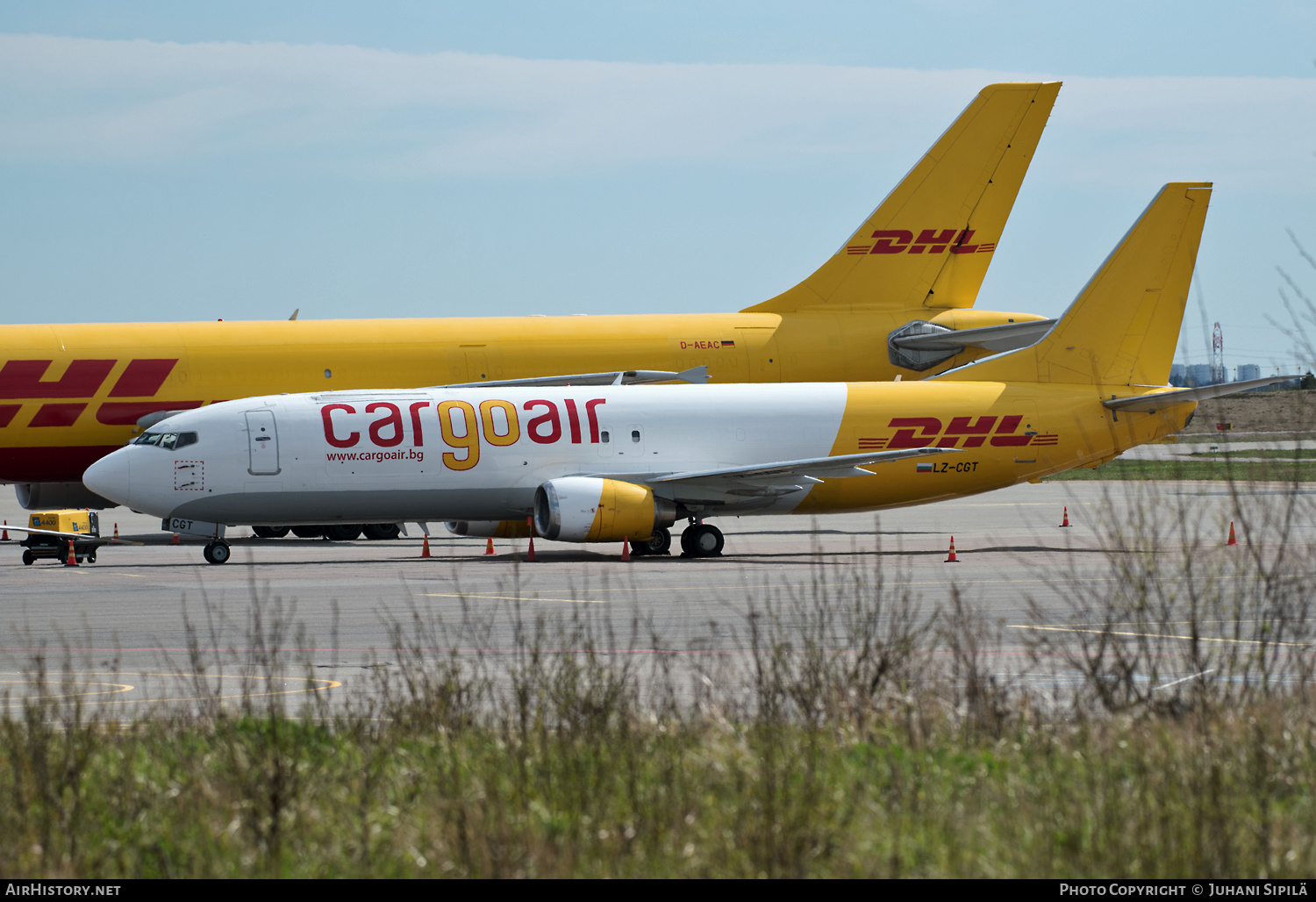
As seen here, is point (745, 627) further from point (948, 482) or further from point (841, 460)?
→ point (948, 482)

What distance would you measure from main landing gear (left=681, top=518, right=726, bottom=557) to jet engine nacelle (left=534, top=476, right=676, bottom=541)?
815mm

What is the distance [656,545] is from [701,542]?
129cm

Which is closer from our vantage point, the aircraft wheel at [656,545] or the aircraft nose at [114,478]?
the aircraft nose at [114,478]

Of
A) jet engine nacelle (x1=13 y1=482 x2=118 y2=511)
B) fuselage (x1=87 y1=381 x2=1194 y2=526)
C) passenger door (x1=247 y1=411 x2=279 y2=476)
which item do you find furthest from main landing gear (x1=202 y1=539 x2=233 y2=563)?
jet engine nacelle (x1=13 y1=482 x2=118 y2=511)

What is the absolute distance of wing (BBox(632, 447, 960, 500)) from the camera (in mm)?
30047

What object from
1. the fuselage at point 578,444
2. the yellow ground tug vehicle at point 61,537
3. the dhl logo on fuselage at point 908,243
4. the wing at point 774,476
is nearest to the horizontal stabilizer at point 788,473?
the wing at point 774,476

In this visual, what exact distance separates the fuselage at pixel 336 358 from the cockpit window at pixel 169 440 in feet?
15.5

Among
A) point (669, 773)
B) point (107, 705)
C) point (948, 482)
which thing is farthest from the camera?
point (948, 482)

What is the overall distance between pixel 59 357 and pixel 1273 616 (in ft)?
99.9

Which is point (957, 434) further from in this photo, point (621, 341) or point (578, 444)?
point (621, 341)

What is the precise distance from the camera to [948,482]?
3228 centimetres

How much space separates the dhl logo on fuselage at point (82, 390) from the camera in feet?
112

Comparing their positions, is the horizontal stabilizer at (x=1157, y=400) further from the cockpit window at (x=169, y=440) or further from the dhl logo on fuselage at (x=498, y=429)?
the cockpit window at (x=169, y=440)

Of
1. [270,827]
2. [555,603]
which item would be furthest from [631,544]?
[270,827]
